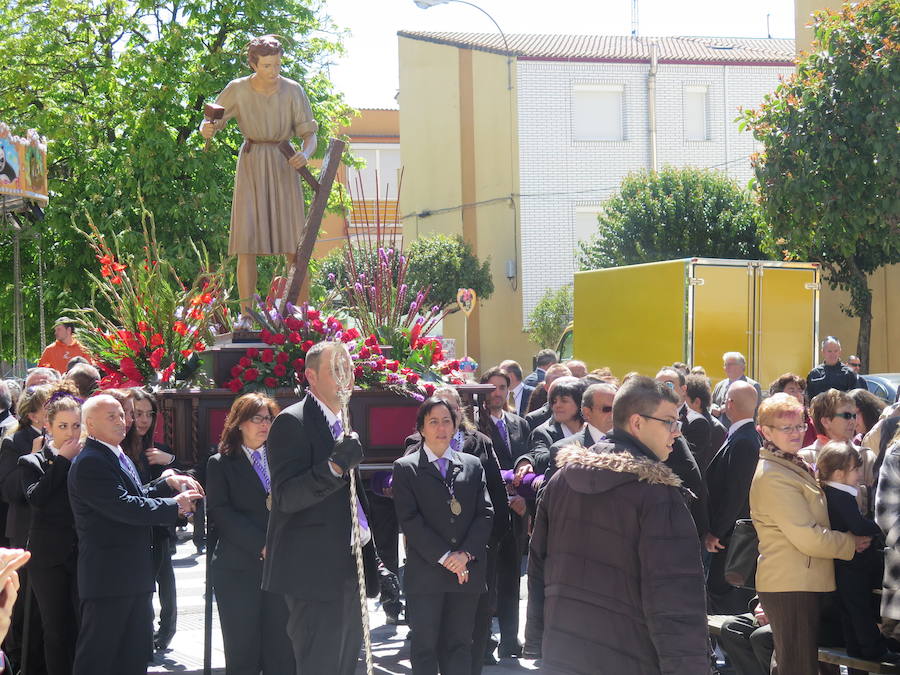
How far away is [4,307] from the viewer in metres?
24.9

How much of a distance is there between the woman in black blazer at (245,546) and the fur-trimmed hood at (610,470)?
2632mm

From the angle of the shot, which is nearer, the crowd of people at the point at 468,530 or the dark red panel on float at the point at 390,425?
the crowd of people at the point at 468,530

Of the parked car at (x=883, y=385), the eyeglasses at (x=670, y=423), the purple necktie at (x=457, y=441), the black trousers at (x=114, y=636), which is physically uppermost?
the eyeglasses at (x=670, y=423)

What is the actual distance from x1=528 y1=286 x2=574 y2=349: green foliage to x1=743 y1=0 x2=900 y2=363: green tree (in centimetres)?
1425

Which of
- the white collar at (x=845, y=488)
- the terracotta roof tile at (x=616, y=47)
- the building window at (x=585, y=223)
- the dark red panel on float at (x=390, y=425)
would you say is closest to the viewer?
the white collar at (x=845, y=488)

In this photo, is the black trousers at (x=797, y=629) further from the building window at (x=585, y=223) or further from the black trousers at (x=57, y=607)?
the building window at (x=585, y=223)

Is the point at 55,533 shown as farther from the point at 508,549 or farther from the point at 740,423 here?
the point at 740,423

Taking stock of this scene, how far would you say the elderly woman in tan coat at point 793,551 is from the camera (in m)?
5.51

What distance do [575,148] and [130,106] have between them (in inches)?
637

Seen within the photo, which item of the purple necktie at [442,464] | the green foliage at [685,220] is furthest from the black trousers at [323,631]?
the green foliage at [685,220]

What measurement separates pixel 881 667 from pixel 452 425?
8.10 ft

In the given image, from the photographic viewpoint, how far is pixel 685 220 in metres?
30.2

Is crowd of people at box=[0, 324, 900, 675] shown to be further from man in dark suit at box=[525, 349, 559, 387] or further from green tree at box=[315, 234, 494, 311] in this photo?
green tree at box=[315, 234, 494, 311]

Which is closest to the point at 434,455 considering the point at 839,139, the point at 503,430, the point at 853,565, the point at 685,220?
the point at 853,565
